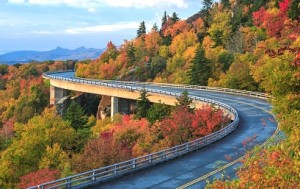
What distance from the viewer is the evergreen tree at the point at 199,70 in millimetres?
82062

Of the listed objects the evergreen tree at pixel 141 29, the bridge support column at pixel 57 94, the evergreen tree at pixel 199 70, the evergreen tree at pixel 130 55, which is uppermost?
the evergreen tree at pixel 141 29

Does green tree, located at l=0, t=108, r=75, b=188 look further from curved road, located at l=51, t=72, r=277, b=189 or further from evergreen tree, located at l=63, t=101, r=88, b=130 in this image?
curved road, located at l=51, t=72, r=277, b=189

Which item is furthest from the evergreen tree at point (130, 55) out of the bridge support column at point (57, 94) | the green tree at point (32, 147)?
the green tree at point (32, 147)

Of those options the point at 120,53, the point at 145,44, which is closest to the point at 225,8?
the point at 145,44

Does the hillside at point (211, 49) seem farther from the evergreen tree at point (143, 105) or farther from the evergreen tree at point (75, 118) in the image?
the evergreen tree at point (75, 118)

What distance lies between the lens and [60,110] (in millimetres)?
98875

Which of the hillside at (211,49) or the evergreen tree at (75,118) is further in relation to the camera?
the hillside at (211,49)

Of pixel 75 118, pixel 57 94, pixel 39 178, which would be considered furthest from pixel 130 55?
pixel 39 178

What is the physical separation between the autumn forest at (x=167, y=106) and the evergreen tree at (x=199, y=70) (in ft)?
0.68

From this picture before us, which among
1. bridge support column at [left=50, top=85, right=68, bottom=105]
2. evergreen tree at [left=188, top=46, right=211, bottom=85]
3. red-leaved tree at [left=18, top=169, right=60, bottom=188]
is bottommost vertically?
red-leaved tree at [left=18, top=169, right=60, bottom=188]

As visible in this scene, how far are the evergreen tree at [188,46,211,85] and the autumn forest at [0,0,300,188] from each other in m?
0.21

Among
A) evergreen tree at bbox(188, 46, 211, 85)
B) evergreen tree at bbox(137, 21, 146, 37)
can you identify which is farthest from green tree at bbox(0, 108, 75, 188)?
evergreen tree at bbox(137, 21, 146, 37)

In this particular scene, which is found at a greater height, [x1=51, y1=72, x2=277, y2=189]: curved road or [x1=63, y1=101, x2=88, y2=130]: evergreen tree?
[x1=51, y1=72, x2=277, y2=189]: curved road

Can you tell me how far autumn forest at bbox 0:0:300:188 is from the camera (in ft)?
46.6
